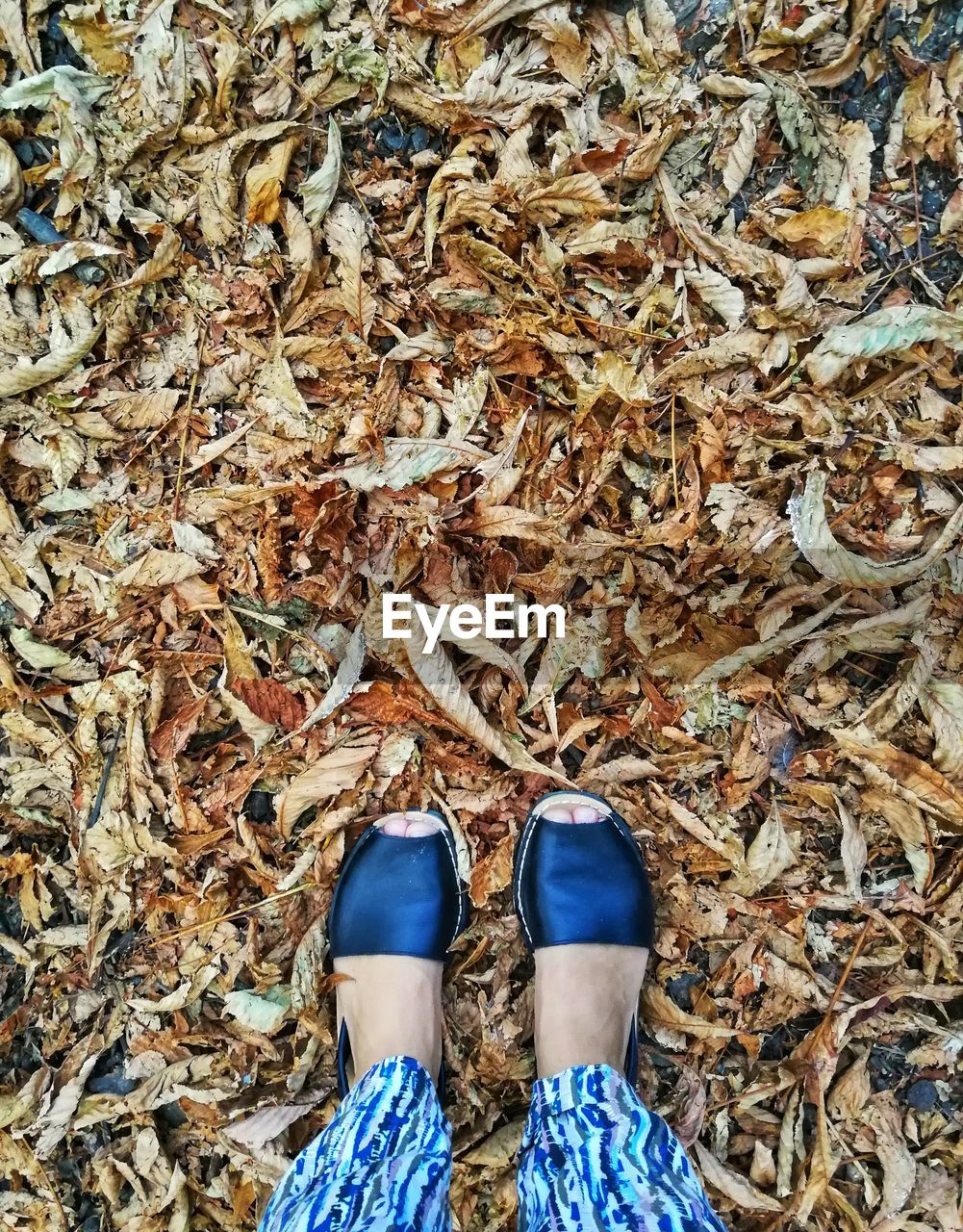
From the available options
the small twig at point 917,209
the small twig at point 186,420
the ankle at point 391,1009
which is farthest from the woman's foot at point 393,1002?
the small twig at point 917,209

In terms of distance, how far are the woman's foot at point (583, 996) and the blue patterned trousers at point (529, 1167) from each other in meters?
0.05

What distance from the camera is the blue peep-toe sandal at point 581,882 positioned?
66.5 inches

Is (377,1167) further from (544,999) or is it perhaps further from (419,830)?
(419,830)

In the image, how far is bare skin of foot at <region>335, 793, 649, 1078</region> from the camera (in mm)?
1614

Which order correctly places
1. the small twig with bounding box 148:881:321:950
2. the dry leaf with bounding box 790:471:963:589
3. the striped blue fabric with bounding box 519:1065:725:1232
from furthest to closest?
1. the small twig with bounding box 148:881:321:950
2. the dry leaf with bounding box 790:471:963:589
3. the striped blue fabric with bounding box 519:1065:725:1232

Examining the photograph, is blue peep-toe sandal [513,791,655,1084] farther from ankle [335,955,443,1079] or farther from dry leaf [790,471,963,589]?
dry leaf [790,471,963,589]

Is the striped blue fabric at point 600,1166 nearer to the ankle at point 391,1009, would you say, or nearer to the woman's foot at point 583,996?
the woman's foot at point 583,996

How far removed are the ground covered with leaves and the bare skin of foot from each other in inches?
2.5

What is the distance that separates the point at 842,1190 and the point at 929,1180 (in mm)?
174

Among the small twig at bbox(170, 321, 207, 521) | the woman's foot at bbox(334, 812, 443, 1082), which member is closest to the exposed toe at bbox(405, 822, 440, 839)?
the woman's foot at bbox(334, 812, 443, 1082)

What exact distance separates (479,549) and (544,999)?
927mm

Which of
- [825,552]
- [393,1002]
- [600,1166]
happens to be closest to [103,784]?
[393,1002]

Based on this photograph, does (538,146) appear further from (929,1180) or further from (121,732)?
(929,1180)

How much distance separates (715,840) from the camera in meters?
1.65
